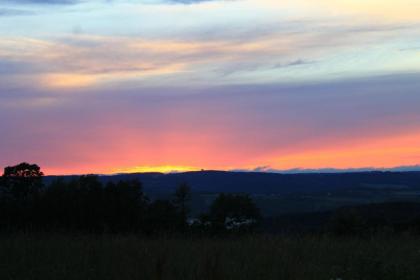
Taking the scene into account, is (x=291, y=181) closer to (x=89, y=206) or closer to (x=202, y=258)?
(x=89, y=206)

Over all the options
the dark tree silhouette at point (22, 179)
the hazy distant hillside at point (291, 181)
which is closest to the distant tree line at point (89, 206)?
the dark tree silhouette at point (22, 179)

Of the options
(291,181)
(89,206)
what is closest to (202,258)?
(89,206)

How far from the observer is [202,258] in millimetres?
9320

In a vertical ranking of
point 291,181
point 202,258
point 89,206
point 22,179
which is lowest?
point 202,258

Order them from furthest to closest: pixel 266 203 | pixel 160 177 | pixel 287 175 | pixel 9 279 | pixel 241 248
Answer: pixel 287 175 → pixel 160 177 → pixel 266 203 → pixel 241 248 → pixel 9 279

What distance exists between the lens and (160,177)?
93.8m

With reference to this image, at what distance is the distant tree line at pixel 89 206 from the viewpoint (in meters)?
20.7

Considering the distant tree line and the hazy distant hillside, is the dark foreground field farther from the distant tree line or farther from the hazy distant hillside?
the hazy distant hillside

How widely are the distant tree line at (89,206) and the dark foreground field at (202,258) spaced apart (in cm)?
411

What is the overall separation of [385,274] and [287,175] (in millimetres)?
126420

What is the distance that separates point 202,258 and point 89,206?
18.6 metres

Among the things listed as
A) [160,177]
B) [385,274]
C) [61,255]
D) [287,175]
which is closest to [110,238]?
[61,255]

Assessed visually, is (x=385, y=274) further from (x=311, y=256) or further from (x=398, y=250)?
(x=398, y=250)

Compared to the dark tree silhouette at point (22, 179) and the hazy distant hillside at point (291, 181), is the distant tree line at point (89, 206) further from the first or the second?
the hazy distant hillside at point (291, 181)
